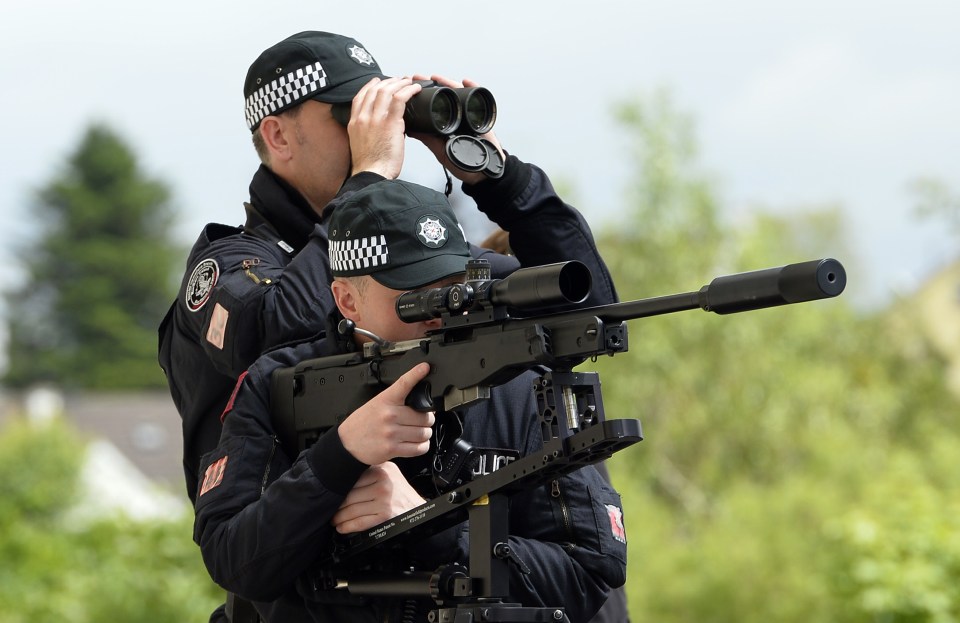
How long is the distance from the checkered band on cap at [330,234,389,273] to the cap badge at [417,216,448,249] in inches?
3.3

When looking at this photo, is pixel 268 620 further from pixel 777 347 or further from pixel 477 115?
pixel 777 347

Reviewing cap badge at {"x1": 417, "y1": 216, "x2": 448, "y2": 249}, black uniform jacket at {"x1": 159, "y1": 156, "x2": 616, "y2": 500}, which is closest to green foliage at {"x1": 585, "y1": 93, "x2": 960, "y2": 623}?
black uniform jacket at {"x1": 159, "y1": 156, "x2": 616, "y2": 500}

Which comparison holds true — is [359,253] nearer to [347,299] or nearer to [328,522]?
[347,299]

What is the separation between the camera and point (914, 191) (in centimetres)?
1566

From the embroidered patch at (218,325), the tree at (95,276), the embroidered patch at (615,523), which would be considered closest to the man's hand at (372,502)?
the embroidered patch at (615,523)

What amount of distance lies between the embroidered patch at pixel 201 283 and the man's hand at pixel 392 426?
3.05ft

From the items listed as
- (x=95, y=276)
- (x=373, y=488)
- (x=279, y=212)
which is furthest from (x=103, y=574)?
(x=95, y=276)

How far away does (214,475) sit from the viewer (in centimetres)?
285

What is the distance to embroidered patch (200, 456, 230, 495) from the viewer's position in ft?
9.29

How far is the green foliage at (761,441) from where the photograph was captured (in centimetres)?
930

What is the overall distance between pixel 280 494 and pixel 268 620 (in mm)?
492

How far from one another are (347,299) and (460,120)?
677 millimetres

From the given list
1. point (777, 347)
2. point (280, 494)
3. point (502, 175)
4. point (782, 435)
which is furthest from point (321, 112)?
point (777, 347)

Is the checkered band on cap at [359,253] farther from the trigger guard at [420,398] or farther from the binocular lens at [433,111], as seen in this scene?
the binocular lens at [433,111]
